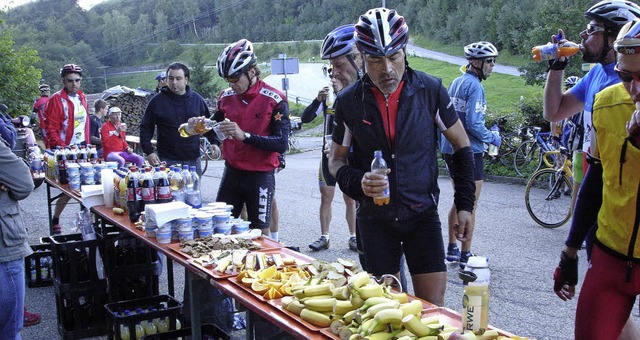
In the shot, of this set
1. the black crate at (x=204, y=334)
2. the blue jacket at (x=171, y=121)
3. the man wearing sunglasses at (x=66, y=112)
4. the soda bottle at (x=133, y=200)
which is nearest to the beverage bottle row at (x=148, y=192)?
the soda bottle at (x=133, y=200)

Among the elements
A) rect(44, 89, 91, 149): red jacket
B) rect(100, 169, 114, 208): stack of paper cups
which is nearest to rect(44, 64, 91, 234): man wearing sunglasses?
rect(44, 89, 91, 149): red jacket

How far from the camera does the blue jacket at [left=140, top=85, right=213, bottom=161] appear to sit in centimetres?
718

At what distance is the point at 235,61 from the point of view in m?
5.18

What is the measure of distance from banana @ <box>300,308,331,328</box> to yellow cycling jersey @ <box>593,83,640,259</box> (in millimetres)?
1329

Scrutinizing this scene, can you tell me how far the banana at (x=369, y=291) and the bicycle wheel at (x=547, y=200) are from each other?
672cm

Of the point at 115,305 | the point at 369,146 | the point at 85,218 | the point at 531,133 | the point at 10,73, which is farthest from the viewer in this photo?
the point at 10,73

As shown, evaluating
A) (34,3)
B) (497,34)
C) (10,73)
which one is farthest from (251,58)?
(34,3)

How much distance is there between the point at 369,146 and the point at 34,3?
119604mm

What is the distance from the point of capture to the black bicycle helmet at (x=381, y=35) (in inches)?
121

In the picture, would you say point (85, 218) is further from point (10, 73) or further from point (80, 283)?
point (10, 73)

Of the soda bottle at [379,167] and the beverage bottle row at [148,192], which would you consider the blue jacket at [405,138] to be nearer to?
the soda bottle at [379,167]

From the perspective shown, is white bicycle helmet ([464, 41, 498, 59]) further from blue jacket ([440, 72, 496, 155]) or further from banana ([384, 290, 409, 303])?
banana ([384, 290, 409, 303])

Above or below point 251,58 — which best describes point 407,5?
above

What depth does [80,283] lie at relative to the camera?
532cm
